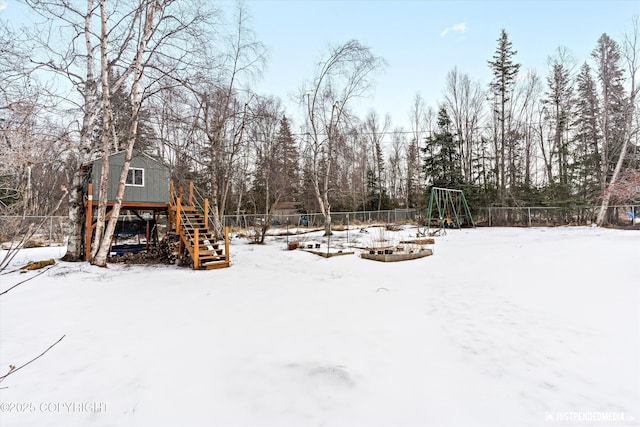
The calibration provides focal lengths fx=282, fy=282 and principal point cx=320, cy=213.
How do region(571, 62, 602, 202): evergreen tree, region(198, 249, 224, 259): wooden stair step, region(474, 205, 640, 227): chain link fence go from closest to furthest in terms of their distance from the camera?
1. region(198, 249, 224, 259): wooden stair step
2. region(474, 205, 640, 227): chain link fence
3. region(571, 62, 602, 202): evergreen tree

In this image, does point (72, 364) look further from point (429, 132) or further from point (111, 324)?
point (429, 132)

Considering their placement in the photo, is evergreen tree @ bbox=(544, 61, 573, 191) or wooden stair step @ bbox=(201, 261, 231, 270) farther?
evergreen tree @ bbox=(544, 61, 573, 191)

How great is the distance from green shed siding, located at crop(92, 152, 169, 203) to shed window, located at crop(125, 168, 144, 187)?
0.10 metres

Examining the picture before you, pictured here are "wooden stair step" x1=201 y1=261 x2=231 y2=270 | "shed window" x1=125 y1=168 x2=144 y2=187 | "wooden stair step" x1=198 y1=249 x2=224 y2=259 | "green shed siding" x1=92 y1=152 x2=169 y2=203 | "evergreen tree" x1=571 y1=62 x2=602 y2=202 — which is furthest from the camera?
"evergreen tree" x1=571 y1=62 x2=602 y2=202

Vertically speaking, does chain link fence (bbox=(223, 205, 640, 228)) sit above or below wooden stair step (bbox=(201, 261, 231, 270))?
above

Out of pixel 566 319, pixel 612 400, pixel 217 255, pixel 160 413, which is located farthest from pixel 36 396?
pixel 217 255

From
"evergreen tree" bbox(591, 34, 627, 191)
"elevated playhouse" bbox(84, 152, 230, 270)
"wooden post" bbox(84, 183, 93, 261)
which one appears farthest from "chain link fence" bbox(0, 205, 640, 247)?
"wooden post" bbox(84, 183, 93, 261)

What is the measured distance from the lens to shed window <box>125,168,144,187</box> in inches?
432

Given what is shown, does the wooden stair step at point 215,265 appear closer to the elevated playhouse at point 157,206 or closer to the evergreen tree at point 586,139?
the elevated playhouse at point 157,206

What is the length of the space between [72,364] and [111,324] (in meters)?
1.15

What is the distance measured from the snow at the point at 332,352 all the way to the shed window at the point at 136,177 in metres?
5.85

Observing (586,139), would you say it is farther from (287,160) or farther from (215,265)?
(215,265)

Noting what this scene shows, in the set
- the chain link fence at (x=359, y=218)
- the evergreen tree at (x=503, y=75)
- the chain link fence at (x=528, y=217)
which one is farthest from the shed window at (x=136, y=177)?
the evergreen tree at (x=503, y=75)

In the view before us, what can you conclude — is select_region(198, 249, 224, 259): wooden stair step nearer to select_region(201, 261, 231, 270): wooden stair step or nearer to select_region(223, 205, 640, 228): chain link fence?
select_region(201, 261, 231, 270): wooden stair step
